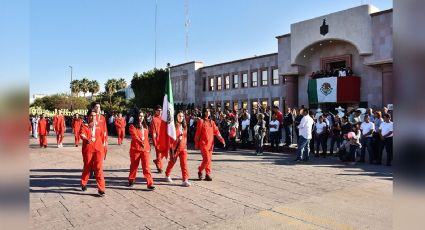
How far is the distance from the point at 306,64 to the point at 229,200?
23.4m

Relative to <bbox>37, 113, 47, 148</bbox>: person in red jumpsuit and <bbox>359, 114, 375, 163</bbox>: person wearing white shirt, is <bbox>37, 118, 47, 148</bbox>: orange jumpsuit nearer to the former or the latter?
<bbox>37, 113, 47, 148</bbox>: person in red jumpsuit

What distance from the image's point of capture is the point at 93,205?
269 inches

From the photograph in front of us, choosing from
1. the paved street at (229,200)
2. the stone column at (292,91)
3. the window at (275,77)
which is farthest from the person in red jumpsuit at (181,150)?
the window at (275,77)

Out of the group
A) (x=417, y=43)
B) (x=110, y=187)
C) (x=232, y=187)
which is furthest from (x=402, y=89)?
(x=110, y=187)

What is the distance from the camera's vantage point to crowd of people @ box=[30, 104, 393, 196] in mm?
8117

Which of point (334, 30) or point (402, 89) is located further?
point (334, 30)

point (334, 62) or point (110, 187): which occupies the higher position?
point (334, 62)

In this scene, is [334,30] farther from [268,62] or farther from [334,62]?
[268,62]

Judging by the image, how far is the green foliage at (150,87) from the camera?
4628 cm

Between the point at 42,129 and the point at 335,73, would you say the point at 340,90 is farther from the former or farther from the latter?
the point at 42,129

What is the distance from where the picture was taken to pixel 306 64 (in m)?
28.6

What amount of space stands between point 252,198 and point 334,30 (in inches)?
828

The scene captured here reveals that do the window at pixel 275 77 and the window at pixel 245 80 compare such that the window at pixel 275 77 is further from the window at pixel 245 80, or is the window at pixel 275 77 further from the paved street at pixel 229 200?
the paved street at pixel 229 200

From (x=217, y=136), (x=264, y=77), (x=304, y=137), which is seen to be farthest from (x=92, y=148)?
(x=264, y=77)
